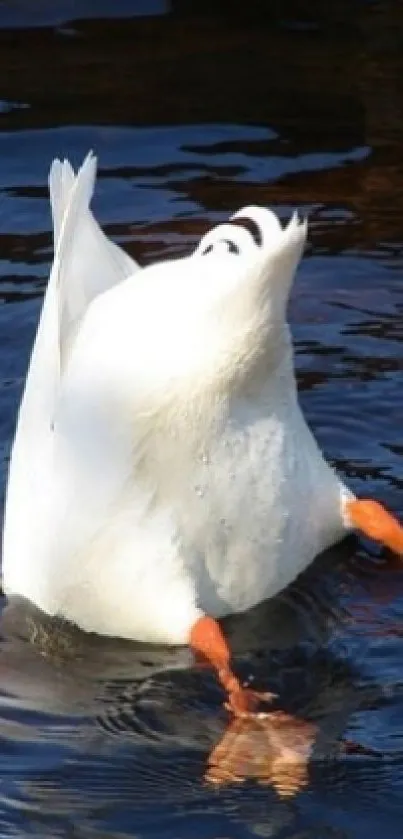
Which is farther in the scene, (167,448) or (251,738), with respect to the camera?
(167,448)

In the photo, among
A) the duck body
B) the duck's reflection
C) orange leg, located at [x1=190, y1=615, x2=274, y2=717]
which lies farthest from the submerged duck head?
the duck's reflection

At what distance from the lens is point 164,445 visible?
431 cm

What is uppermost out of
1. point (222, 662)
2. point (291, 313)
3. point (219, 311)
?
point (219, 311)

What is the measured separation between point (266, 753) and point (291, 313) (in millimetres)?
2242

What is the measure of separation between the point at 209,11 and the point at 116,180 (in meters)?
1.37

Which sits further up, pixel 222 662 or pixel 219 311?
pixel 219 311

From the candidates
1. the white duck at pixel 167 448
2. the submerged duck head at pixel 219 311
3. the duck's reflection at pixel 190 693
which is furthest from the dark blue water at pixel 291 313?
the submerged duck head at pixel 219 311

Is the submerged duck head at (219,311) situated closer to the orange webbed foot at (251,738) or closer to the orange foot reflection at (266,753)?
the orange webbed foot at (251,738)

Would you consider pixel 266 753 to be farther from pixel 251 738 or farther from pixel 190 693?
pixel 190 693

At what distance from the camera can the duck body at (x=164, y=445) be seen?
4.21m

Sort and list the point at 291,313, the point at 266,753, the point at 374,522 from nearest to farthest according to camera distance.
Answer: the point at 266,753
the point at 374,522
the point at 291,313

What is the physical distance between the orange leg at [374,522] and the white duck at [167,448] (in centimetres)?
17

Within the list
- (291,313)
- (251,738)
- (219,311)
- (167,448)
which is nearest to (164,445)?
(167,448)

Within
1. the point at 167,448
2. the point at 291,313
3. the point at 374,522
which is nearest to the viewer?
the point at 167,448
